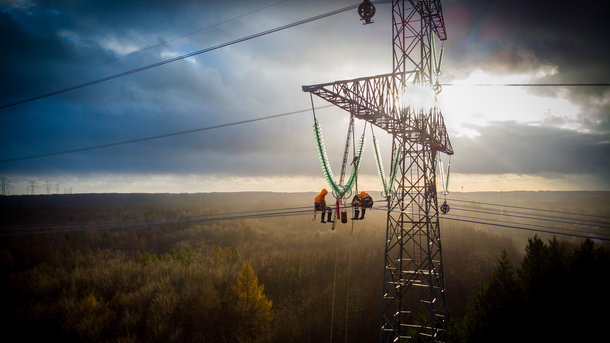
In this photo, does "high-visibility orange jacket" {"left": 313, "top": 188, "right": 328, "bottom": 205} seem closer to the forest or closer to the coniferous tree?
the forest

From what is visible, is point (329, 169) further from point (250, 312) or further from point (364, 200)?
point (250, 312)

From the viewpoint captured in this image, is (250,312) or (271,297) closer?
(250,312)

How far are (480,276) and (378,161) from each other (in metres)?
40.4

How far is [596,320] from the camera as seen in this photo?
73.3ft

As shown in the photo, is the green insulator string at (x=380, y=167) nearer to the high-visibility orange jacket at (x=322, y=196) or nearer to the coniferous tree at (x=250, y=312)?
the high-visibility orange jacket at (x=322, y=196)

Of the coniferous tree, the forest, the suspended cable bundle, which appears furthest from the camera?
the coniferous tree

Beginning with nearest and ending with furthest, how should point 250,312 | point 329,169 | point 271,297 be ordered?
point 329,169 < point 250,312 < point 271,297

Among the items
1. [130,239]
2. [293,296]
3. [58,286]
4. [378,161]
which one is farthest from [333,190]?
[130,239]

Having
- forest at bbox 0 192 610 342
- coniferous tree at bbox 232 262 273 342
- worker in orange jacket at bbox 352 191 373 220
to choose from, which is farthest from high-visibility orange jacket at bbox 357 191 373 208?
coniferous tree at bbox 232 262 273 342

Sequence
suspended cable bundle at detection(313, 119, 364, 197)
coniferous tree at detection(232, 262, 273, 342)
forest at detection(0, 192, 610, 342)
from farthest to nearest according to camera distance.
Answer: coniferous tree at detection(232, 262, 273, 342) < forest at detection(0, 192, 610, 342) < suspended cable bundle at detection(313, 119, 364, 197)

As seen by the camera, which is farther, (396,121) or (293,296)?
(293,296)

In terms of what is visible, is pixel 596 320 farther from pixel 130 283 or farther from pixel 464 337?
pixel 130 283

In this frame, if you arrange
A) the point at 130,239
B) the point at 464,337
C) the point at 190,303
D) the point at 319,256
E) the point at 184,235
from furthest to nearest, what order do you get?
the point at 184,235 < the point at 130,239 < the point at 319,256 < the point at 190,303 < the point at 464,337

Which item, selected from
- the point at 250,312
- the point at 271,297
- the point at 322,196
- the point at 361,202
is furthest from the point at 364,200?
the point at 271,297
